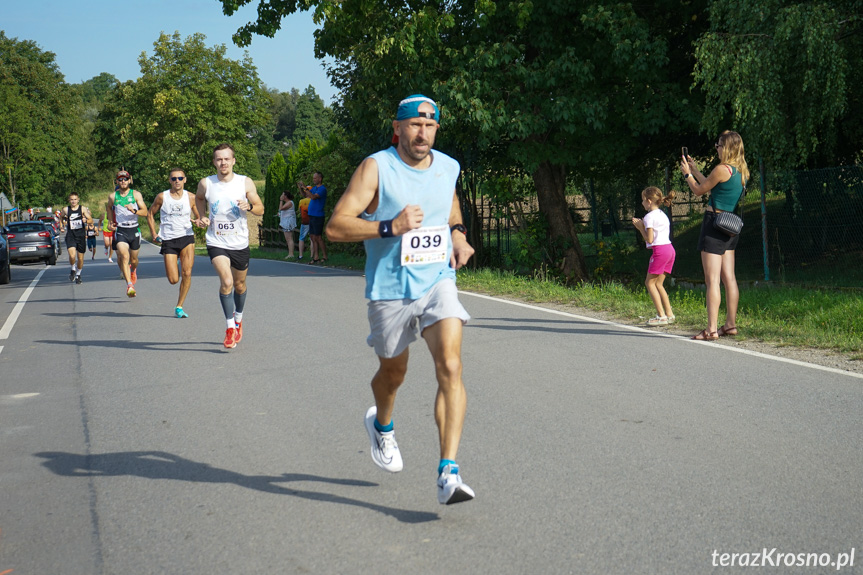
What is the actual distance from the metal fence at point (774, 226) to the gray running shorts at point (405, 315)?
1220cm

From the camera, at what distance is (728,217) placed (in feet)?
30.3

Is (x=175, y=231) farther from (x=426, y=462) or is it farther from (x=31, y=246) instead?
(x=31, y=246)

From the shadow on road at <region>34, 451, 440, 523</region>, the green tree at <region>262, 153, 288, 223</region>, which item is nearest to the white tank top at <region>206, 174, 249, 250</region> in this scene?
the shadow on road at <region>34, 451, 440, 523</region>

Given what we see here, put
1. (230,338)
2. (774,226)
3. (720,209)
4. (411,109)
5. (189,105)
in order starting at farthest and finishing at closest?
(189,105) → (774,226) → (230,338) → (720,209) → (411,109)

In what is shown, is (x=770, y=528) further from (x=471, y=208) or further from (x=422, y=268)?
(x=471, y=208)

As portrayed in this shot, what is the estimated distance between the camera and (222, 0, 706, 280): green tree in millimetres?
17078

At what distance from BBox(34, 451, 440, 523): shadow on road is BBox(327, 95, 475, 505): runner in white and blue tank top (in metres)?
0.58

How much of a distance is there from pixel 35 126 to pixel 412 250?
3420 inches

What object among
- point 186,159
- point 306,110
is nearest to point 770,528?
point 186,159

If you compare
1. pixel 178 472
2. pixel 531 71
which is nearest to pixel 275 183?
pixel 531 71

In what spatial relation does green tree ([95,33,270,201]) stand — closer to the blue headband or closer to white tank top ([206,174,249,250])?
white tank top ([206,174,249,250])

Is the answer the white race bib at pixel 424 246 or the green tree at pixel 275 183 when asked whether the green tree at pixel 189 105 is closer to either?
the green tree at pixel 275 183

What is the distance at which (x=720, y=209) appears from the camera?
30.6 feet

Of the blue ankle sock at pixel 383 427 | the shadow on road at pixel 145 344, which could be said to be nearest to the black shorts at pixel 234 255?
the shadow on road at pixel 145 344
